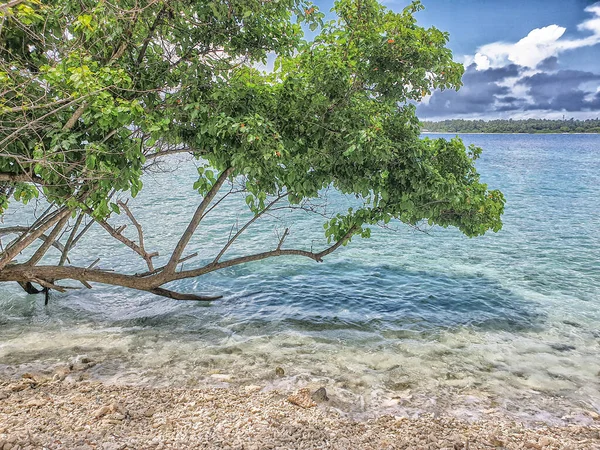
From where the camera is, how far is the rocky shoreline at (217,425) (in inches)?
187

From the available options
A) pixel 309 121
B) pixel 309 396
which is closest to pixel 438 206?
pixel 309 121

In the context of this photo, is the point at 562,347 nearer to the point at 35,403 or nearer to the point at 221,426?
the point at 221,426

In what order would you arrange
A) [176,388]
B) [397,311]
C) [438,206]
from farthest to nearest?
A: [397,311], [438,206], [176,388]

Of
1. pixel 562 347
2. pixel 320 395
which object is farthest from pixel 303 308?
pixel 562 347

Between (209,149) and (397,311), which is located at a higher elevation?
(209,149)

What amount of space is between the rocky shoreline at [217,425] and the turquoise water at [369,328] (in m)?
0.46

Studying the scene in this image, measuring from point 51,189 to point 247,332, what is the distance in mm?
4581

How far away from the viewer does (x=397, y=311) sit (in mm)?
10305

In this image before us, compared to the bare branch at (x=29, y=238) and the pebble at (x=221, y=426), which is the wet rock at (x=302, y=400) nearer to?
the pebble at (x=221, y=426)

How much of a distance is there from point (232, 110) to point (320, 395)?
438cm

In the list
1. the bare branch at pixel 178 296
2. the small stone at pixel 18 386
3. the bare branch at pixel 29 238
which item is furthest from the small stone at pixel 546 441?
the bare branch at pixel 29 238

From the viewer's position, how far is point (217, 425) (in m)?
5.11

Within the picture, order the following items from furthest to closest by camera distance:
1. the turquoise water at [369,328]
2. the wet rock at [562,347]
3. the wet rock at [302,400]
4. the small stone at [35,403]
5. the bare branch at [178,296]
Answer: the bare branch at [178,296]
the wet rock at [562,347]
the turquoise water at [369,328]
the wet rock at [302,400]
the small stone at [35,403]

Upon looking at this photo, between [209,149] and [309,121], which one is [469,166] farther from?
[209,149]
